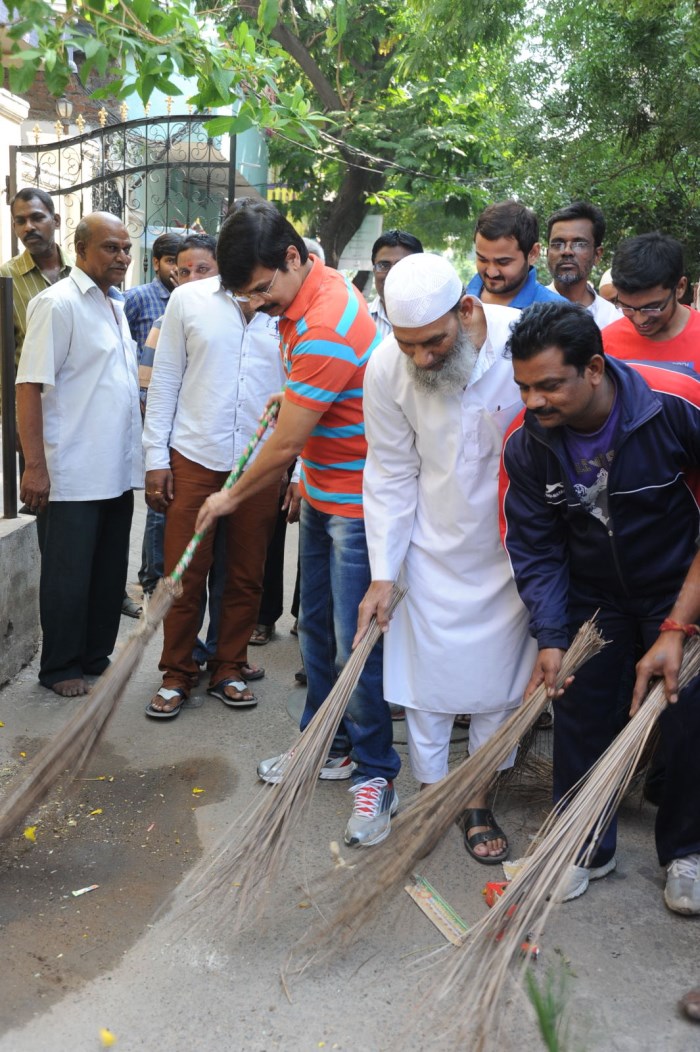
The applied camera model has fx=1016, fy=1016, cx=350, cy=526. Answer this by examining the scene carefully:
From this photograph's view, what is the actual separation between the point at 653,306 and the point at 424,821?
171 centimetres

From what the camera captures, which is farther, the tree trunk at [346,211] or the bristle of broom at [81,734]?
the tree trunk at [346,211]

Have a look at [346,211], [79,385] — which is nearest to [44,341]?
[79,385]

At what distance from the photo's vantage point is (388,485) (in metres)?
2.88

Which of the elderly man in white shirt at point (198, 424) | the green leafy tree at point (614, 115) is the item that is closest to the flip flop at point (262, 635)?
the elderly man in white shirt at point (198, 424)

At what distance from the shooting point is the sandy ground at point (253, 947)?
2201mm

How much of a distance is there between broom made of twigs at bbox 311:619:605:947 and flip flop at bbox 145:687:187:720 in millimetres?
1336

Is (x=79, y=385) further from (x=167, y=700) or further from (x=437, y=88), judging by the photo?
(x=437, y=88)

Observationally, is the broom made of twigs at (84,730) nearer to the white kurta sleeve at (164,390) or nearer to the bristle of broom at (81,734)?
the bristle of broom at (81,734)

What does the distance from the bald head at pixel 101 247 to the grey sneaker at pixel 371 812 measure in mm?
2171

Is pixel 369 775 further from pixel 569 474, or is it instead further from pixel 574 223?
pixel 574 223

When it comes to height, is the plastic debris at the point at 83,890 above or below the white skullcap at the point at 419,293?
below

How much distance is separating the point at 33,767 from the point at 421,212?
16433 millimetres

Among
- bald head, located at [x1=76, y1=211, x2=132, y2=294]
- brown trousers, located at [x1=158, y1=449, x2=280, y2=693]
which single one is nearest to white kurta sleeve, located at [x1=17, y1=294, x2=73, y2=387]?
bald head, located at [x1=76, y1=211, x2=132, y2=294]

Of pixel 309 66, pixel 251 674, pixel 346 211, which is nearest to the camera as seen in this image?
pixel 251 674
